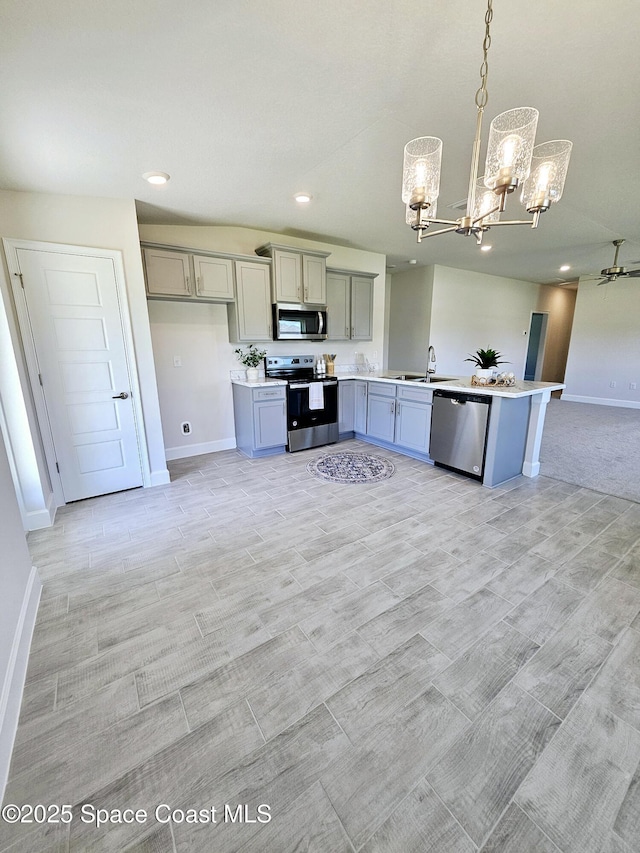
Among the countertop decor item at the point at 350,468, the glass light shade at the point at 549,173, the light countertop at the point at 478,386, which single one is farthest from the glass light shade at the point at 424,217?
the countertop decor item at the point at 350,468

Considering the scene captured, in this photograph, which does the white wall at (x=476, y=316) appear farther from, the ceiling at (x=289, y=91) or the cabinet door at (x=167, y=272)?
the cabinet door at (x=167, y=272)

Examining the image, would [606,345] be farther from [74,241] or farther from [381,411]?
[74,241]

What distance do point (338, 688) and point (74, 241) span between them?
3689 mm

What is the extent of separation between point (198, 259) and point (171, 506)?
101 inches

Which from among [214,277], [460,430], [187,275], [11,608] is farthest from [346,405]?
[11,608]

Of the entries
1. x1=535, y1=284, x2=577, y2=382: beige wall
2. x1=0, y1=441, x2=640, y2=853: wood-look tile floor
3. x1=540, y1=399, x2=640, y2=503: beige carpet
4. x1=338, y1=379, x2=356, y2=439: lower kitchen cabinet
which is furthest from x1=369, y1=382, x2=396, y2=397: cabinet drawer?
x1=535, y1=284, x2=577, y2=382: beige wall

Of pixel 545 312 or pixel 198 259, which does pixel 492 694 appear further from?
pixel 545 312

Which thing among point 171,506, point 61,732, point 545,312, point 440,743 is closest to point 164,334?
point 171,506

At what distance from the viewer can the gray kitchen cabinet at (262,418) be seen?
3.99 meters

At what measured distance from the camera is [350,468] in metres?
3.80

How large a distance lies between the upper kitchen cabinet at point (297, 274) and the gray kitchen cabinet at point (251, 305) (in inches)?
5.2

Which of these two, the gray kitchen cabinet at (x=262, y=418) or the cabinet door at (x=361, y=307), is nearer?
the gray kitchen cabinet at (x=262, y=418)

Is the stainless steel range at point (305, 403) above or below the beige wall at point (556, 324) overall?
below

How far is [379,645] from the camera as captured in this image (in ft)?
5.31
